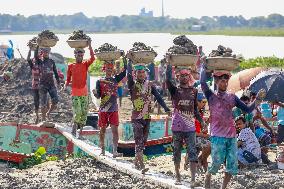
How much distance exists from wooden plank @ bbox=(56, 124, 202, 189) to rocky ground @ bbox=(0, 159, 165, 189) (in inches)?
3.2

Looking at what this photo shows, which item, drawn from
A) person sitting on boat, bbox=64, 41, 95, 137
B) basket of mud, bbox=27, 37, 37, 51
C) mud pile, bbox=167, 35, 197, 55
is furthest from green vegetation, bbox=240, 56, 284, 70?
mud pile, bbox=167, 35, 197, 55

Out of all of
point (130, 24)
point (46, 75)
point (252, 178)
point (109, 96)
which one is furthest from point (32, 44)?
point (130, 24)

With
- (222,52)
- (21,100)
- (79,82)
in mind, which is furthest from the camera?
(21,100)

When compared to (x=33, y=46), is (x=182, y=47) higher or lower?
higher

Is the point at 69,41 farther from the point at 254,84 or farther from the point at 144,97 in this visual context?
the point at 254,84

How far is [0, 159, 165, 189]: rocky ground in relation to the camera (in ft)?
36.1

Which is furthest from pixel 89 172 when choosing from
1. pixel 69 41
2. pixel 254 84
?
pixel 254 84

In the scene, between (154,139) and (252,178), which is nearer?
(252,178)

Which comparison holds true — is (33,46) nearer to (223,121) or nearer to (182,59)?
(182,59)

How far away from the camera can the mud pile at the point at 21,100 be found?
68.2 feet

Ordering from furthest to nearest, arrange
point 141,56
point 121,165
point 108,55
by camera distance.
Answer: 1. point 108,55
2. point 121,165
3. point 141,56

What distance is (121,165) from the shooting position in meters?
12.0

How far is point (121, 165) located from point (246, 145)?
2171mm

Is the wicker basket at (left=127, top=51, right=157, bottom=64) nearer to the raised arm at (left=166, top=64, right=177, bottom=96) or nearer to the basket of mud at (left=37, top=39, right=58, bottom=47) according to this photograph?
the raised arm at (left=166, top=64, right=177, bottom=96)
